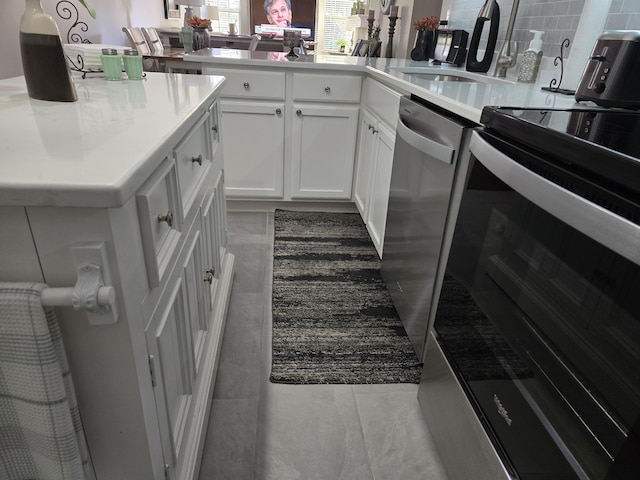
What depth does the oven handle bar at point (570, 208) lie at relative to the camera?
0.52m

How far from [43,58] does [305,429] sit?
1.16m

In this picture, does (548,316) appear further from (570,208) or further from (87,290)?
(87,290)

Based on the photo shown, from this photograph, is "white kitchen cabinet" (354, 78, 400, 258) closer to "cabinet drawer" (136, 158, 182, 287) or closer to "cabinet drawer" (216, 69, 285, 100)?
"cabinet drawer" (216, 69, 285, 100)

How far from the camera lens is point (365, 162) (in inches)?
94.4

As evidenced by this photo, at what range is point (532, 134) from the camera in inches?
30.4

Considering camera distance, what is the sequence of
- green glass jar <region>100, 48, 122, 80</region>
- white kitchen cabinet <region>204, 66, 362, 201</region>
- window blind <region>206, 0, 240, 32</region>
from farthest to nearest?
window blind <region>206, 0, 240, 32</region>
white kitchen cabinet <region>204, 66, 362, 201</region>
green glass jar <region>100, 48, 122, 80</region>

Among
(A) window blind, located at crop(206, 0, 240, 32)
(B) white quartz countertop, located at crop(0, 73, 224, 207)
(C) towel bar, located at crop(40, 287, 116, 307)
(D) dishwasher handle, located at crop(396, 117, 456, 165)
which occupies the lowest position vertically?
(C) towel bar, located at crop(40, 287, 116, 307)

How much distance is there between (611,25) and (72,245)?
5.84 ft

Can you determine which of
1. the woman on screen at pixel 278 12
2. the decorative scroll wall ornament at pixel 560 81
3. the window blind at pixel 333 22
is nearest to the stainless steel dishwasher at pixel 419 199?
the decorative scroll wall ornament at pixel 560 81

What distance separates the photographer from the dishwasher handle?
1.20 meters

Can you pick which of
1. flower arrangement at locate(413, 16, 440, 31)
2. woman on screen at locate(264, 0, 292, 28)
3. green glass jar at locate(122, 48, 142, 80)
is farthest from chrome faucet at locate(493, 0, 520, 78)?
woman on screen at locate(264, 0, 292, 28)

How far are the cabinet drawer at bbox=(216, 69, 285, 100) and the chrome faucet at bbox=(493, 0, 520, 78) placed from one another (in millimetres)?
1108

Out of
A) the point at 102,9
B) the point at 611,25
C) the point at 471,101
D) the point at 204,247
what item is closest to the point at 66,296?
the point at 204,247

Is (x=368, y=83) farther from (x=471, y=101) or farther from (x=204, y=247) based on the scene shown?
(x=204, y=247)
